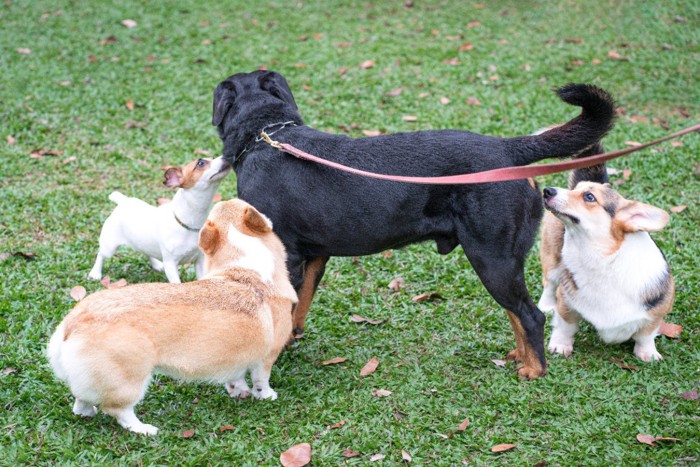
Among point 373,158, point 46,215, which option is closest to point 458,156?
point 373,158

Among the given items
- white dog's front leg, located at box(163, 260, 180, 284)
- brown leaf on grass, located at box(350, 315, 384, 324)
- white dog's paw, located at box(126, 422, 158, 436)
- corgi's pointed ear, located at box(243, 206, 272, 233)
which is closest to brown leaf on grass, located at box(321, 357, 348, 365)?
brown leaf on grass, located at box(350, 315, 384, 324)

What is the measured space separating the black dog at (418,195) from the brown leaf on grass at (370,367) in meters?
0.81

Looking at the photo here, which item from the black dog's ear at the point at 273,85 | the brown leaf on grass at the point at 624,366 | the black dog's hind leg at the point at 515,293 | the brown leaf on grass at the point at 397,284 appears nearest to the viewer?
the black dog's hind leg at the point at 515,293

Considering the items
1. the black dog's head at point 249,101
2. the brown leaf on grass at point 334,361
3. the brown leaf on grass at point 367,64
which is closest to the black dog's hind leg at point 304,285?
the brown leaf on grass at point 334,361

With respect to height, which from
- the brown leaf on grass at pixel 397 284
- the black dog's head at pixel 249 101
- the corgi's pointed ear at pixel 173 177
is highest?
the black dog's head at pixel 249 101

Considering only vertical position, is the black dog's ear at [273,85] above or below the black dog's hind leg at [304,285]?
above

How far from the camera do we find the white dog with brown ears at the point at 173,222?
534cm

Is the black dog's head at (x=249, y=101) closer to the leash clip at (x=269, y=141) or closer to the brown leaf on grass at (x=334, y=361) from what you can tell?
the leash clip at (x=269, y=141)

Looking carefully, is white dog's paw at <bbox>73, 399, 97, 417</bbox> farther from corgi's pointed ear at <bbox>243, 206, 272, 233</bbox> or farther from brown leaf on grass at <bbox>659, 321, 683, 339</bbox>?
brown leaf on grass at <bbox>659, 321, 683, 339</bbox>

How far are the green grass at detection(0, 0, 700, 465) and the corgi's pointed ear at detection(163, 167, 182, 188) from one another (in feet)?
3.86

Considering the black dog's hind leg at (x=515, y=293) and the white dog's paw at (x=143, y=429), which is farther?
the black dog's hind leg at (x=515, y=293)

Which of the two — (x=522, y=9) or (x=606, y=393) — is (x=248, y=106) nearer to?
(x=606, y=393)

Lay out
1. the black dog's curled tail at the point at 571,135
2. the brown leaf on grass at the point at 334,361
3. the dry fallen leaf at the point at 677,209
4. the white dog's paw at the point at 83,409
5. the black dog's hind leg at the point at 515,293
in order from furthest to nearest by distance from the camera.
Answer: the dry fallen leaf at the point at 677,209 → the brown leaf on grass at the point at 334,361 → the black dog's hind leg at the point at 515,293 → the black dog's curled tail at the point at 571,135 → the white dog's paw at the point at 83,409

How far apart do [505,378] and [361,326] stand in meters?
1.24
